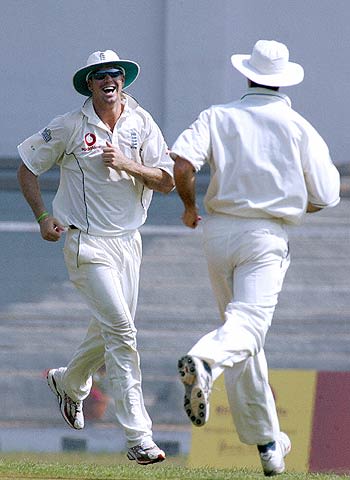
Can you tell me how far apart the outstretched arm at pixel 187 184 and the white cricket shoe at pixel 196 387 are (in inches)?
27.5

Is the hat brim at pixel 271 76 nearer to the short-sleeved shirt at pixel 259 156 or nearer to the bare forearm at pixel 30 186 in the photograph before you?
the short-sleeved shirt at pixel 259 156

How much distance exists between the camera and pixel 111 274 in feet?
27.2

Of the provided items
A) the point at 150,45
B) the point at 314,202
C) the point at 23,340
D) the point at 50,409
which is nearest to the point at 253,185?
the point at 314,202

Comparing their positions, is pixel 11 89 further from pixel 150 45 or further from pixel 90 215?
pixel 90 215

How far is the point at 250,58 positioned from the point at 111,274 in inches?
55.4

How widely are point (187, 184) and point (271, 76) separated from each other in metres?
0.66

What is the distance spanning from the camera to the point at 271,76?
749 cm

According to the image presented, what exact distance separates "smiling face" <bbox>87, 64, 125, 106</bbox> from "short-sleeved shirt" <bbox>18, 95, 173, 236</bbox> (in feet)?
0.28

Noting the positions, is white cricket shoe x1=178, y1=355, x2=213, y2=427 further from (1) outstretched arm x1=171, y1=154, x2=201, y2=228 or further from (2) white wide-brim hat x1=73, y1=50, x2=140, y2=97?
(2) white wide-brim hat x1=73, y1=50, x2=140, y2=97

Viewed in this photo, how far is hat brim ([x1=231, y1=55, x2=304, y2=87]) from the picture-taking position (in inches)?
294

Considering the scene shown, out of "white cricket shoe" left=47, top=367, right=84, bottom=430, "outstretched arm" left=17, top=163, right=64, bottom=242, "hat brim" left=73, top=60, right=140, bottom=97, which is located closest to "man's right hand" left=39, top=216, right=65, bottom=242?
"outstretched arm" left=17, top=163, right=64, bottom=242

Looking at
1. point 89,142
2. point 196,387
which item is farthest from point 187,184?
point 89,142

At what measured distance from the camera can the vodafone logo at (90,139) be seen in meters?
8.24

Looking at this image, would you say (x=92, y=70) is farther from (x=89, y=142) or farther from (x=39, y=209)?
(x=39, y=209)
